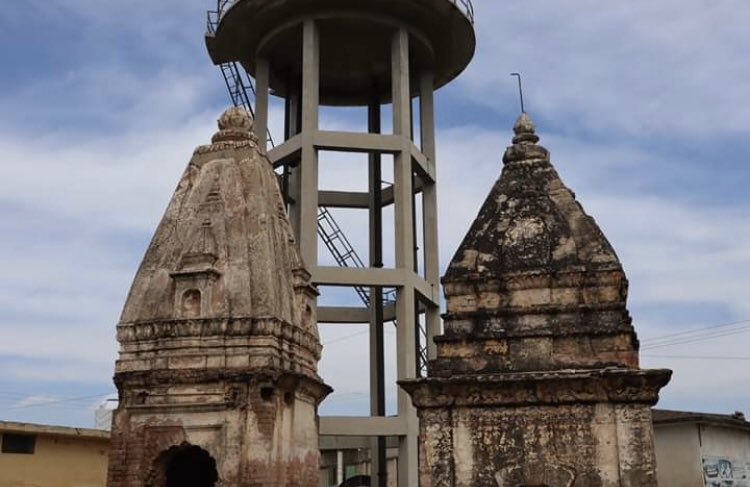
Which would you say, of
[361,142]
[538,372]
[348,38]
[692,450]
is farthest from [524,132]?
[692,450]

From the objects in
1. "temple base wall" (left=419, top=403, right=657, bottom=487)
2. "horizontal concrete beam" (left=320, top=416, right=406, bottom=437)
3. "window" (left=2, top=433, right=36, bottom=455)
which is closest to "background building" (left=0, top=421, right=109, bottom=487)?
"window" (left=2, top=433, right=36, bottom=455)

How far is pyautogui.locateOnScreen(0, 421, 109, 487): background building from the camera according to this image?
2066 centimetres

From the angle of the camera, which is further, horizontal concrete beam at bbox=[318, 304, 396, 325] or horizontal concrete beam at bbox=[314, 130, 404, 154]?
horizontal concrete beam at bbox=[318, 304, 396, 325]

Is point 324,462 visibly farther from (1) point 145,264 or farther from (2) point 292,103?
(1) point 145,264

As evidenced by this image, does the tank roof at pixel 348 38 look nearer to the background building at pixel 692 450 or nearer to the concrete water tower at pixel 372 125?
the concrete water tower at pixel 372 125

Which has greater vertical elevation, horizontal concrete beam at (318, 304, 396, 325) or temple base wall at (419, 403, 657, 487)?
horizontal concrete beam at (318, 304, 396, 325)

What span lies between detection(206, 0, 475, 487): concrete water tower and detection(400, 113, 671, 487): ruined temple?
9.29 m

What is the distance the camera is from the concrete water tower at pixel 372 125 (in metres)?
21.3

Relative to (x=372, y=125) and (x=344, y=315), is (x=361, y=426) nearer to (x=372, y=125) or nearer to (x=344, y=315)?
(x=344, y=315)

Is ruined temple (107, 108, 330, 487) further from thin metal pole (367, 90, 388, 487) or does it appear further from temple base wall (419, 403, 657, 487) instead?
thin metal pole (367, 90, 388, 487)

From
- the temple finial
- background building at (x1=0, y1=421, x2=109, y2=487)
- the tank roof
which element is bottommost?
background building at (x1=0, y1=421, x2=109, y2=487)

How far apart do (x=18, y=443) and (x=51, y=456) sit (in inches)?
37.6

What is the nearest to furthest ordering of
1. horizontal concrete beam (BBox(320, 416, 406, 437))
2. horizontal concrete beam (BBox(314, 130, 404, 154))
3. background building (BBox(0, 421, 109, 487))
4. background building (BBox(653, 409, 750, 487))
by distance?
horizontal concrete beam (BBox(320, 416, 406, 437))
background building (BBox(0, 421, 109, 487))
horizontal concrete beam (BBox(314, 130, 404, 154))
background building (BBox(653, 409, 750, 487))

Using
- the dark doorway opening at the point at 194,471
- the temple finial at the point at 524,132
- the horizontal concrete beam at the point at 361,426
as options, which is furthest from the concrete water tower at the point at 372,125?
the temple finial at the point at 524,132
